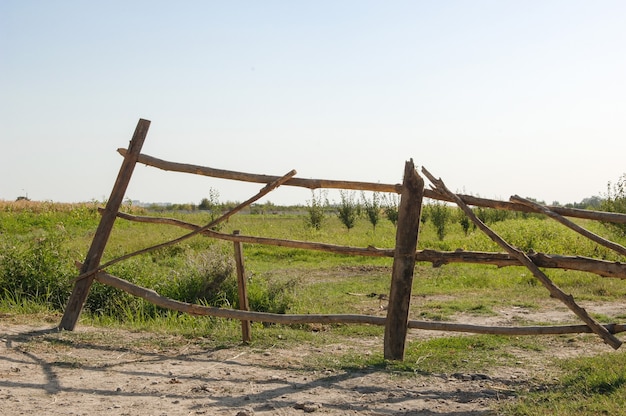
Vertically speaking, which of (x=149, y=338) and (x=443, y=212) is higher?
A: (x=443, y=212)

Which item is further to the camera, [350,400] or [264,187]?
[264,187]

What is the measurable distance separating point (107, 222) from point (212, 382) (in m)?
2.29

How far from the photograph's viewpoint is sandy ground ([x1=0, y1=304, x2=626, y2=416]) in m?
4.22

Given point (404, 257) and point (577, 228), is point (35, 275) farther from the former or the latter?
point (577, 228)

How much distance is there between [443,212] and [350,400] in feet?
60.7

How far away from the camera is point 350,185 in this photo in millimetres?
5582

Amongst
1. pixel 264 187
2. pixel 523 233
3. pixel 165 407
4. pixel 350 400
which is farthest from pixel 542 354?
pixel 523 233

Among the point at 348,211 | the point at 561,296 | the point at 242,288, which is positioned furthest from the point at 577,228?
the point at 348,211

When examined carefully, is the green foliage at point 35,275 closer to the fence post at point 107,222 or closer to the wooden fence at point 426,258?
the fence post at point 107,222

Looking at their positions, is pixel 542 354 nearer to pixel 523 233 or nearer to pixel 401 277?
pixel 401 277

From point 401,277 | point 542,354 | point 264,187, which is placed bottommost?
point 542,354

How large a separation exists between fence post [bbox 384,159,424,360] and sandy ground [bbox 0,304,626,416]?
0.35 m

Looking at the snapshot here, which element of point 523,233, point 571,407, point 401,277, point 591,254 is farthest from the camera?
point 523,233

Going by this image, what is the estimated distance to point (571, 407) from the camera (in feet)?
13.6
